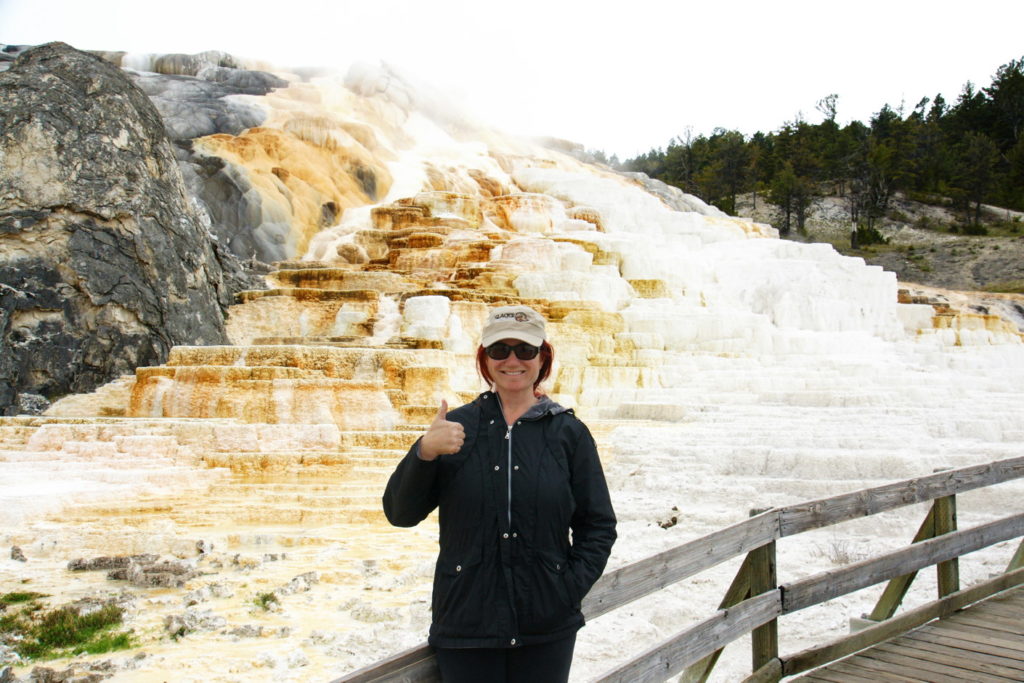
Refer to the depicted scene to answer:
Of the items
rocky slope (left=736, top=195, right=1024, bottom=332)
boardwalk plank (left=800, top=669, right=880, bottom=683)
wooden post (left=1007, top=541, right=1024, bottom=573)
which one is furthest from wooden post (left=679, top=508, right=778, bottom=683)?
rocky slope (left=736, top=195, right=1024, bottom=332)

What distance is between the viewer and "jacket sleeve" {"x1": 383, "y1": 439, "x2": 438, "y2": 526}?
1.76 m

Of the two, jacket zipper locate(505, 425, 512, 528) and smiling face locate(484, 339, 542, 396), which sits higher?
smiling face locate(484, 339, 542, 396)

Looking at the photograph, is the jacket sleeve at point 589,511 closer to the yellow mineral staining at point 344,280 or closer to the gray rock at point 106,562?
the gray rock at point 106,562

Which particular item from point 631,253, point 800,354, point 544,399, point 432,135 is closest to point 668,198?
point 432,135

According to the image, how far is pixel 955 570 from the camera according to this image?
3.47m

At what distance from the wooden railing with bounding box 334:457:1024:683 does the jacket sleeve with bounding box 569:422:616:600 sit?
348mm

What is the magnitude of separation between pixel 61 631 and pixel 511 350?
3299mm

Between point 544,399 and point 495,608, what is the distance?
51cm

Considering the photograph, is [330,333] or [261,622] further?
[330,333]

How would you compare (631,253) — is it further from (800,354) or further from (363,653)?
(363,653)

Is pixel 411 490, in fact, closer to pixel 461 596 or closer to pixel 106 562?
pixel 461 596

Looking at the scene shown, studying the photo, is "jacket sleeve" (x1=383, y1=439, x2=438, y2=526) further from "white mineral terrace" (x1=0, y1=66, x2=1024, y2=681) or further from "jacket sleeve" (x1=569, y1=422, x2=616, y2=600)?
"white mineral terrace" (x1=0, y1=66, x2=1024, y2=681)

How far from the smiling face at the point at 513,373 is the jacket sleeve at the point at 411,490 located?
26cm

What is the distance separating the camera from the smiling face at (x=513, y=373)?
1924mm
